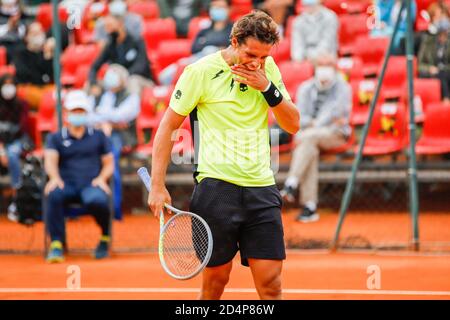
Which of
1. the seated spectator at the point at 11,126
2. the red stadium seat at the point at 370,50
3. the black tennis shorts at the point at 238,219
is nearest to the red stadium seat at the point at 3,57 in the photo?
the seated spectator at the point at 11,126

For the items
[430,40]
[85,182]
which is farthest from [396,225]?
[85,182]

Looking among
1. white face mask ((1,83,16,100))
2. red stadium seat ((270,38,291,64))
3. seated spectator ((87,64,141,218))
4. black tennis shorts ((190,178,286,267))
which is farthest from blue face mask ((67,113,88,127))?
black tennis shorts ((190,178,286,267))

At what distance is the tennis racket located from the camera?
5805 mm

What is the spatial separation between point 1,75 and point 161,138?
878 centimetres

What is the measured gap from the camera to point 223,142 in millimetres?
5957

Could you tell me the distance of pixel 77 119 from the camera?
36.4ft

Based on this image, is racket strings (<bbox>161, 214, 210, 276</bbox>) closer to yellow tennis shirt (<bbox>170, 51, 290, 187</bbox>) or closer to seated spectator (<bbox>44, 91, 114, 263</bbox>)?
yellow tennis shirt (<bbox>170, 51, 290, 187</bbox>)

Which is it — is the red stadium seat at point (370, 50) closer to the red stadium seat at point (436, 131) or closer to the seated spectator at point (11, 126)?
the red stadium seat at point (436, 131)

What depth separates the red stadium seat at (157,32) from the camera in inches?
608

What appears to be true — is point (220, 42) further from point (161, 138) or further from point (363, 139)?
point (161, 138)

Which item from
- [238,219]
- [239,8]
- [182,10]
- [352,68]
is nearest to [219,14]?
[239,8]

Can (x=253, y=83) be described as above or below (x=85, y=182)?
above

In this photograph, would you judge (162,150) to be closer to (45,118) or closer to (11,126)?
(11,126)

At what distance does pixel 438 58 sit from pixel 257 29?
24.5 feet
